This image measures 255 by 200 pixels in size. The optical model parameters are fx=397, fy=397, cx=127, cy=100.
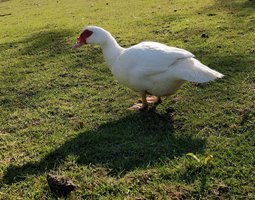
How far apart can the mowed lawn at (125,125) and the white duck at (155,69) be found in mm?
Answer: 352

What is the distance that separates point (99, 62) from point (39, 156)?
310 cm

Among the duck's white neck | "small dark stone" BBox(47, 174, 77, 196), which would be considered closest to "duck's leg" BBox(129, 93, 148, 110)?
the duck's white neck

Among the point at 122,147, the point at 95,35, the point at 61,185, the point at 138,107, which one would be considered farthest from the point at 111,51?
the point at 61,185

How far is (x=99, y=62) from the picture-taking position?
22.9ft

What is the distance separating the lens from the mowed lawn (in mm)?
3508

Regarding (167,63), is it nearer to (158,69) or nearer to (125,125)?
(158,69)

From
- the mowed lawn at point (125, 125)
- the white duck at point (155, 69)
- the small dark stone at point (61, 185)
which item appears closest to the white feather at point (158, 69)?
the white duck at point (155, 69)

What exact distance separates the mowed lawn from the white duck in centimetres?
35

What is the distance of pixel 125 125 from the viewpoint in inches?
183

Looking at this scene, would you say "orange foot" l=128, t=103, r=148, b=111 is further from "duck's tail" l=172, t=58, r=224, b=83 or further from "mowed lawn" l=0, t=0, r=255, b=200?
"duck's tail" l=172, t=58, r=224, b=83

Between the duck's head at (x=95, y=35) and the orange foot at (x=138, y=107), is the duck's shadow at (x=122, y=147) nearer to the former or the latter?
the orange foot at (x=138, y=107)

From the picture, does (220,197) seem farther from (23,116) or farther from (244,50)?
(244,50)

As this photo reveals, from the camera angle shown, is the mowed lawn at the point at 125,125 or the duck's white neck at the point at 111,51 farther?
the duck's white neck at the point at 111,51

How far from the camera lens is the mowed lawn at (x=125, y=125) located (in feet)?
11.5
